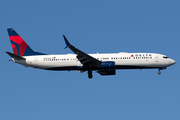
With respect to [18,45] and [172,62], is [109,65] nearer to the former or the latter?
[172,62]

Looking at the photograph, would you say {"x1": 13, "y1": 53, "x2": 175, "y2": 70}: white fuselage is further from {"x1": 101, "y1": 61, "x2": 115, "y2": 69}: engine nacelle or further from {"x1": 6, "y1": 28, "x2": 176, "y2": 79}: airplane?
{"x1": 101, "y1": 61, "x2": 115, "y2": 69}: engine nacelle

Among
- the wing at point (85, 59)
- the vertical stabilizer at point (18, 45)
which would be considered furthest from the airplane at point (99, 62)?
the vertical stabilizer at point (18, 45)

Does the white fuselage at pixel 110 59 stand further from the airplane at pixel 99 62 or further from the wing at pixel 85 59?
the wing at pixel 85 59

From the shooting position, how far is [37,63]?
2301 inches

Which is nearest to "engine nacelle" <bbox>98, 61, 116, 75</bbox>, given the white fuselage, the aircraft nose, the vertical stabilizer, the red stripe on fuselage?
the white fuselage

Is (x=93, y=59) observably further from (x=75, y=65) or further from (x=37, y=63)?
(x=37, y=63)

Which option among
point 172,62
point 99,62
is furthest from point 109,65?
point 172,62

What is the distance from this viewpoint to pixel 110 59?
57625 millimetres

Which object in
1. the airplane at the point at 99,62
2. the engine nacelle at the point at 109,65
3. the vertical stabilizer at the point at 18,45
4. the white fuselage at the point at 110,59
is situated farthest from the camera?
the vertical stabilizer at the point at 18,45

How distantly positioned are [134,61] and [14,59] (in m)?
21.9

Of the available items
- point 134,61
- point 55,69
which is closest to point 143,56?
point 134,61

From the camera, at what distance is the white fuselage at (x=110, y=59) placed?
2265 inches

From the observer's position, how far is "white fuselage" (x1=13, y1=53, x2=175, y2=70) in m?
57.5

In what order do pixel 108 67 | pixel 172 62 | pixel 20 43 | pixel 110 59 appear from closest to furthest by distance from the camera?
pixel 108 67 → pixel 110 59 → pixel 172 62 → pixel 20 43
